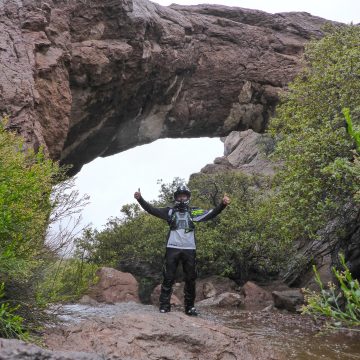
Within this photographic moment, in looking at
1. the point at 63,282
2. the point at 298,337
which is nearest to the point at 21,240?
the point at 63,282

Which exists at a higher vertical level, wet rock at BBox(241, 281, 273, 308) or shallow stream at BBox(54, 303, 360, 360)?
wet rock at BBox(241, 281, 273, 308)

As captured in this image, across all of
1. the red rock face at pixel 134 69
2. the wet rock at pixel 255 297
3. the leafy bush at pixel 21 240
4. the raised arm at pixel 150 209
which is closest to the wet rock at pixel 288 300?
the wet rock at pixel 255 297

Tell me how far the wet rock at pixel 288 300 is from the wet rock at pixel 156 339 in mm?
7684

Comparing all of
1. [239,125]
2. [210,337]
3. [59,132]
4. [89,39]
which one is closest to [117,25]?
[89,39]

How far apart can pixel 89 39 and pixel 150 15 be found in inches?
120

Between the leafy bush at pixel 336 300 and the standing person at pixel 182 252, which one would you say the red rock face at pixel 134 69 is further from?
the leafy bush at pixel 336 300

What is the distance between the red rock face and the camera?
14.6 meters

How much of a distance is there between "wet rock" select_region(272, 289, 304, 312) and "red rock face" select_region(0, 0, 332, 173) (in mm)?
9025

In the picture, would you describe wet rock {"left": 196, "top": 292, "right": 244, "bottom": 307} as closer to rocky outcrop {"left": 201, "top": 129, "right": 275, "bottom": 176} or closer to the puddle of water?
the puddle of water

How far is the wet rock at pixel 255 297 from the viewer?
60.3ft

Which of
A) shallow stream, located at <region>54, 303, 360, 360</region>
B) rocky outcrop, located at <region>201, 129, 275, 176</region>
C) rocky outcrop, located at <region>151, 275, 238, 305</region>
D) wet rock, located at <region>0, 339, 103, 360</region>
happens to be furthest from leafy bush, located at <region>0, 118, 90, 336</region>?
rocky outcrop, located at <region>201, 129, 275, 176</region>

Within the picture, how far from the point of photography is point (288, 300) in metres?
15.5

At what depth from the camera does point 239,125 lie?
77.0ft

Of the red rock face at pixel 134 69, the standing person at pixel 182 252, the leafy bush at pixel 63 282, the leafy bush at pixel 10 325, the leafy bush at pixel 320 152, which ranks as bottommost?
the leafy bush at pixel 10 325
